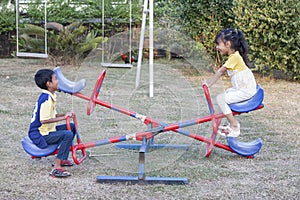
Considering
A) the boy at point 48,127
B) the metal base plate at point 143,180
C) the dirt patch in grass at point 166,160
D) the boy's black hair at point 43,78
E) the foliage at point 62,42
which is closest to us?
the dirt patch in grass at point 166,160

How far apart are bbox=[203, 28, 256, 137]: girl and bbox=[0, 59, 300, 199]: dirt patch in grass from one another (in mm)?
218

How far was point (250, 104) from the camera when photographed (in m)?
4.78

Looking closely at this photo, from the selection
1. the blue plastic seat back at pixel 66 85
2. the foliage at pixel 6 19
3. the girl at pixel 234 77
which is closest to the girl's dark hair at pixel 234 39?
the girl at pixel 234 77

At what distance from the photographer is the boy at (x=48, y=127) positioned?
4.40m

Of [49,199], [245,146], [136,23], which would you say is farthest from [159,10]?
[49,199]

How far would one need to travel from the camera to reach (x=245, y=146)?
5074 mm

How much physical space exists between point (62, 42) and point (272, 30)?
4687 mm

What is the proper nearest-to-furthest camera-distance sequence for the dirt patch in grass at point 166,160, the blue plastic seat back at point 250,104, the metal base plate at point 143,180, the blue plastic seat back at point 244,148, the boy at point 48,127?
the dirt patch in grass at point 166,160, the metal base plate at point 143,180, the boy at point 48,127, the blue plastic seat back at point 250,104, the blue plastic seat back at point 244,148

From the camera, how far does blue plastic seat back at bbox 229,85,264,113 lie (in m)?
4.76

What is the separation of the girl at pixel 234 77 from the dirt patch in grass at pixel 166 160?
0.22 metres

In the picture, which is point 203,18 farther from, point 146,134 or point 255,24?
point 146,134

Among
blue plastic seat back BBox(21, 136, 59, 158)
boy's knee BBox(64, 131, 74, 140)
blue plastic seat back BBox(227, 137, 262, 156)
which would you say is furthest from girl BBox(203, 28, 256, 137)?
blue plastic seat back BBox(21, 136, 59, 158)

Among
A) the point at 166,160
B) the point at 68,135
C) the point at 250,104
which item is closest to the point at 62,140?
the point at 68,135

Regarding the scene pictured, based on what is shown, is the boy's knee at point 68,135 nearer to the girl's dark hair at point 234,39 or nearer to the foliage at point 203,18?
the girl's dark hair at point 234,39
